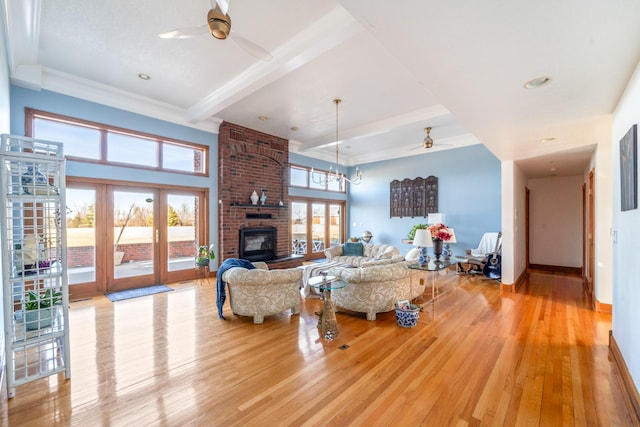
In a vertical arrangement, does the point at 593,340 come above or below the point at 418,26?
below

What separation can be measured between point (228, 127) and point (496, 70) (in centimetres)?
544

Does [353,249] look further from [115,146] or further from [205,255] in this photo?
[115,146]

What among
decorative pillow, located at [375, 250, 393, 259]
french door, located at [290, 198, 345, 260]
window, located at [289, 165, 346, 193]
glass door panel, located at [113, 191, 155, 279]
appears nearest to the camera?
glass door panel, located at [113, 191, 155, 279]

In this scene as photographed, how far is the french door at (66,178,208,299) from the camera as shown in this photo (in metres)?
4.69

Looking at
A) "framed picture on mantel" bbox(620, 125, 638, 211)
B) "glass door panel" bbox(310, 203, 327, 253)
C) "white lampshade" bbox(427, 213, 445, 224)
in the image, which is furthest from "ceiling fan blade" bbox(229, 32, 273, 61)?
"glass door panel" bbox(310, 203, 327, 253)

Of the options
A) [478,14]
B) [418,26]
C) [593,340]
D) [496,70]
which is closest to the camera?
[478,14]

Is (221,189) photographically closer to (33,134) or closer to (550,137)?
(33,134)

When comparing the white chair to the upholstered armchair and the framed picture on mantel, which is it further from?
the upholstered armchair

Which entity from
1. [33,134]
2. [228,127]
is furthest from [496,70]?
[33,134]

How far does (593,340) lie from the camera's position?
3072 mm

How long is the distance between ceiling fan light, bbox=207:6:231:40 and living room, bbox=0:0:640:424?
2.36 metres

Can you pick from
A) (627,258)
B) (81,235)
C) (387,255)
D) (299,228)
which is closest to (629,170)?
(627,258)

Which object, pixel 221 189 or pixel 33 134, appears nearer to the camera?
pixel 33 134

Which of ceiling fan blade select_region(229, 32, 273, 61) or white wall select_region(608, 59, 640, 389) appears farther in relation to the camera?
ceiling fan blade select_region(229, 32, 273, 61)
